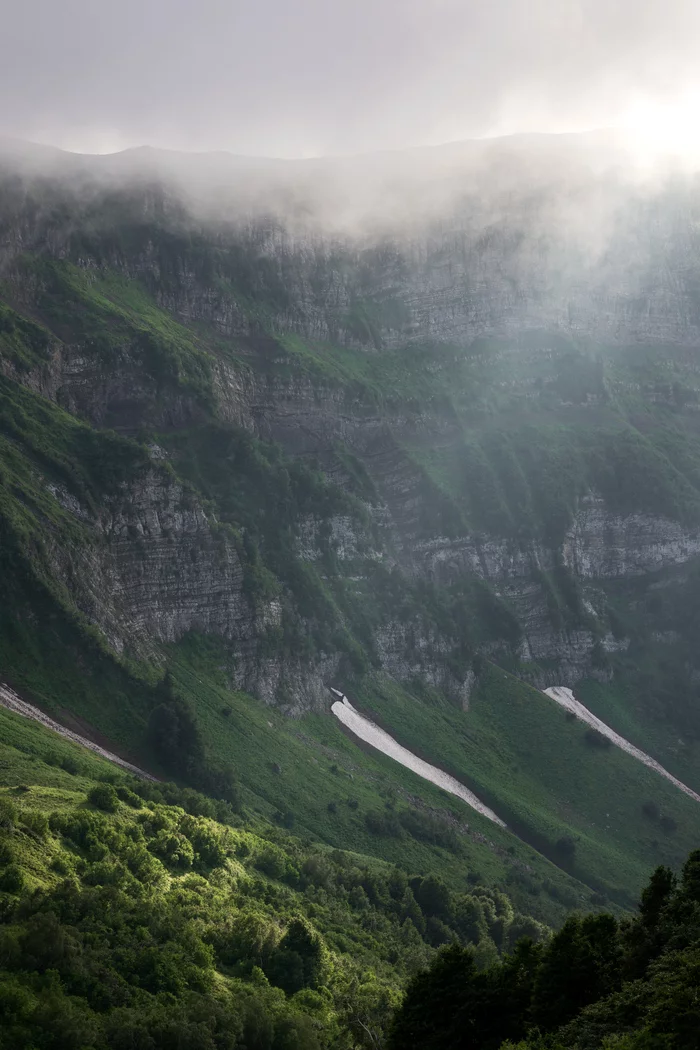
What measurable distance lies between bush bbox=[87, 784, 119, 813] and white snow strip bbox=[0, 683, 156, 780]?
44851 mm

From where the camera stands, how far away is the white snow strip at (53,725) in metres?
152

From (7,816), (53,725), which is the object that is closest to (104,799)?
(7,816)

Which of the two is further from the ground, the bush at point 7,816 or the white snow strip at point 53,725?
the bush at point 7,816

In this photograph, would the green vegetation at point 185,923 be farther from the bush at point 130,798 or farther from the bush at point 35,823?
the bush at point 130,798

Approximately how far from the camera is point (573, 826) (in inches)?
7835

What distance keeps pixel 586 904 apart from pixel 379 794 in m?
38.1

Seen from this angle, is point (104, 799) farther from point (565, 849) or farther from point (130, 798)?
point (565, 849)

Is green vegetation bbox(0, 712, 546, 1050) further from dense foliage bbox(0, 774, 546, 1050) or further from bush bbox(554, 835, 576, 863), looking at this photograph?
bush bbox(554, 835, 576, 863)

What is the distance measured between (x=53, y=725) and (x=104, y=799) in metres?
51.4

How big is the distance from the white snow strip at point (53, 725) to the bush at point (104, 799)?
1766 inches

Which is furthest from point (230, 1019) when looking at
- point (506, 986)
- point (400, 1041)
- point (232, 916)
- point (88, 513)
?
point (88, 513)

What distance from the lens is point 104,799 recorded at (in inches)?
4156

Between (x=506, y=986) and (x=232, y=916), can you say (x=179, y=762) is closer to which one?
(x=232, y=916)

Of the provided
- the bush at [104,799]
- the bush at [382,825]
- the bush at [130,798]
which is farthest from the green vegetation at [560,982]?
the bush at [382,825]
